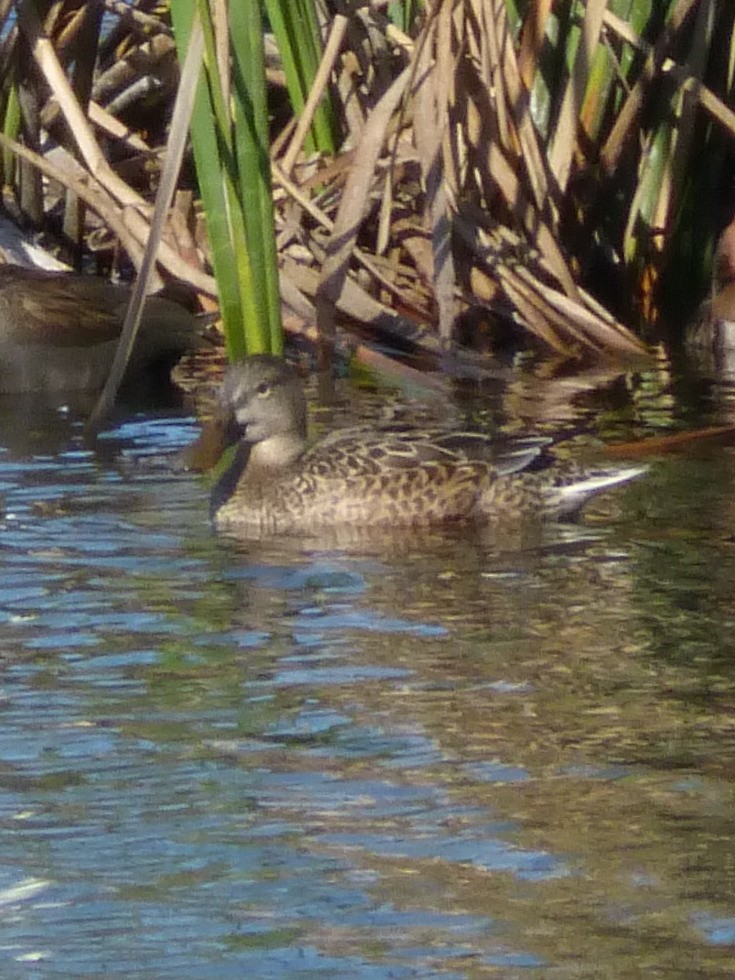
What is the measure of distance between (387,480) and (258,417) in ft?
1.78

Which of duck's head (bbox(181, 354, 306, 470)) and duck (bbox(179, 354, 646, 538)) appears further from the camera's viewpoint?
duck's head (bbox(181, 354, 306, 470))

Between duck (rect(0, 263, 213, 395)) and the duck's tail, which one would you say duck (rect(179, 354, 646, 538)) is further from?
duck (rect(0, 263, 213, 395))

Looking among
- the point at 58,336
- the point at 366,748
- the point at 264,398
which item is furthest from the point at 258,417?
the point at 366,748

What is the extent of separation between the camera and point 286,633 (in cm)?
547

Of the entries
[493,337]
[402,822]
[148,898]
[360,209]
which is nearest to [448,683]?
[402,822]

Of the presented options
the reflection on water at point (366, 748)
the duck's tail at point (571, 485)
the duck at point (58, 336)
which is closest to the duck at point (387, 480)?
the duck's tail at point (571, 485)

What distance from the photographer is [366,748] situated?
4.54 metres

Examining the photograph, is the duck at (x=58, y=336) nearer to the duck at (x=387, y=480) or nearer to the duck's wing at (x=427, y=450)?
the duck at (x=387, y=480)

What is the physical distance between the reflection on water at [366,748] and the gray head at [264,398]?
0.43 metres

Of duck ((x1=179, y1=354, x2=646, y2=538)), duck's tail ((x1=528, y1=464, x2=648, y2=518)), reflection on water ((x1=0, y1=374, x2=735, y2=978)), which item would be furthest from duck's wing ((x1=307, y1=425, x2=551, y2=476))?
reflection on water ((x1=0, y1=374, x2=735, y2=978))

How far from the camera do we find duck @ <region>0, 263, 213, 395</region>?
9273mm

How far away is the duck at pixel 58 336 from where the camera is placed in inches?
365

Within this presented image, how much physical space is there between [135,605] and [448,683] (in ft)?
3.41

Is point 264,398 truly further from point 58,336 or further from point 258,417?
point 58,336
